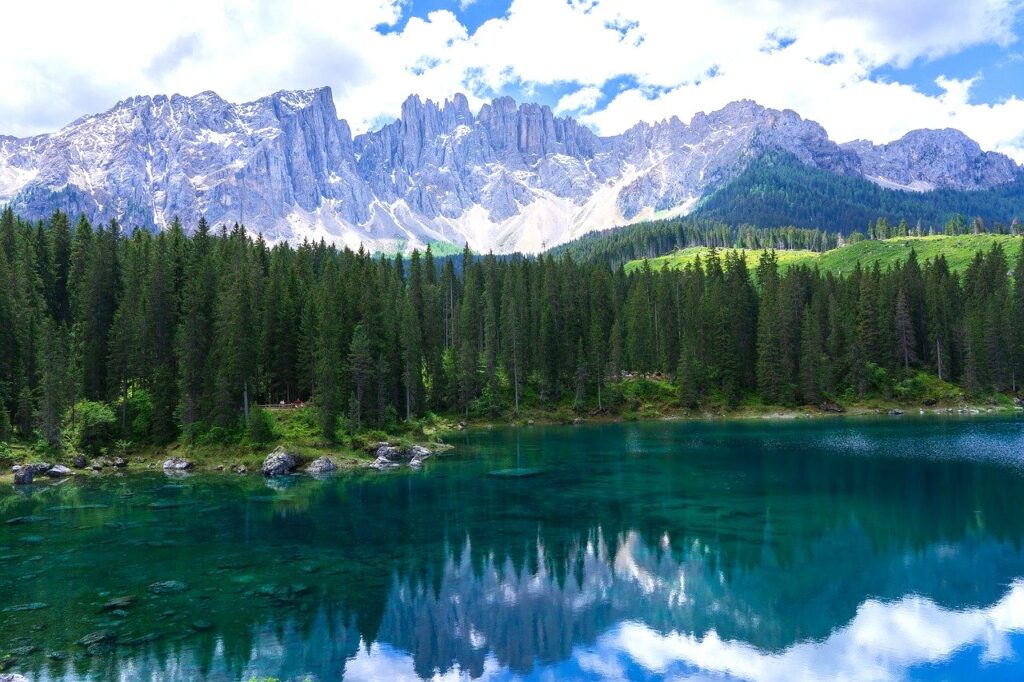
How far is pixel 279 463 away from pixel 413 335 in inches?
1403

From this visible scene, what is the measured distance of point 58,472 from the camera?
216 ft

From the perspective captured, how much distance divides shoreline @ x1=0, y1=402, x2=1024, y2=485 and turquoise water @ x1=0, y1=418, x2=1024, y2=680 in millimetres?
6609

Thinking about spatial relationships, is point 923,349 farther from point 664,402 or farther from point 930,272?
point 664,402

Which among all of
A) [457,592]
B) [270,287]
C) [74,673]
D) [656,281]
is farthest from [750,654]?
[656,281]

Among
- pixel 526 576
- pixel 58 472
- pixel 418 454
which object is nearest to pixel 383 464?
pixel 418 454

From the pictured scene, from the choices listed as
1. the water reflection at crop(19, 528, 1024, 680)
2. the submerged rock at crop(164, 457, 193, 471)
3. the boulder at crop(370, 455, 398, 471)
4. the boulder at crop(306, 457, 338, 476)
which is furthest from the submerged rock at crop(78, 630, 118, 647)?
the submerged rock at crop(164, 457, 193, 471)

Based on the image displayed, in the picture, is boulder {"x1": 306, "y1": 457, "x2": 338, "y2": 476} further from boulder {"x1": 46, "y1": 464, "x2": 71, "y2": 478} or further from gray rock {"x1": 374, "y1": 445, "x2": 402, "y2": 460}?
boulder {"x1": 46, "y1": 464, "x2": 71, "y2": 478}

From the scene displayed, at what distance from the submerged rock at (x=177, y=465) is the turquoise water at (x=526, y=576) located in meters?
5.69

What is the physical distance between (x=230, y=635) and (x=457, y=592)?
1031 centimetres

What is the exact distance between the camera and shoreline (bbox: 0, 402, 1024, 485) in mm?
69688

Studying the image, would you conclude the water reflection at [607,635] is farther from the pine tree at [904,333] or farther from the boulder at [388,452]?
the pine tree at [904,333]

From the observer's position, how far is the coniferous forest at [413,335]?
76.1 metres

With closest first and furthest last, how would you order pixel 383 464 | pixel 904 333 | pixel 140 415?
pixel 383 464, pixel 140 415, pixel 904 333

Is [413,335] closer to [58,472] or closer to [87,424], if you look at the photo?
[87,424]
